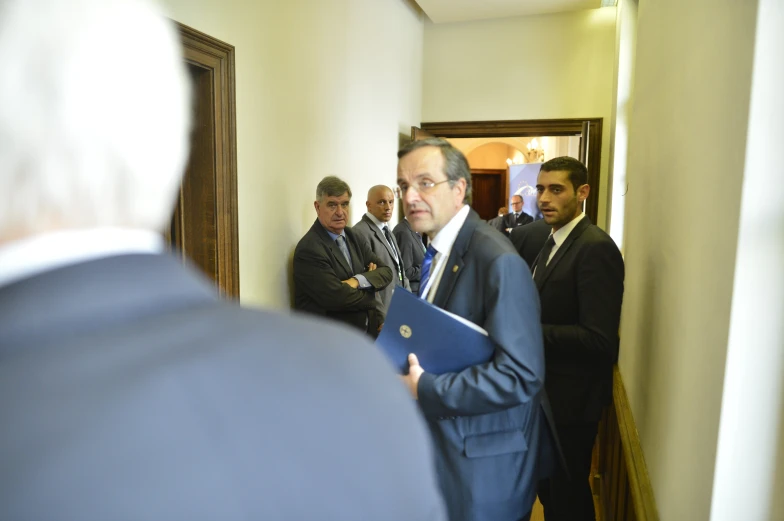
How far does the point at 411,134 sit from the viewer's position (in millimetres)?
5902

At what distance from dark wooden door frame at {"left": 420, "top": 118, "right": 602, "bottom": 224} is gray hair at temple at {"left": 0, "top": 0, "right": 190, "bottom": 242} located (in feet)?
17.5

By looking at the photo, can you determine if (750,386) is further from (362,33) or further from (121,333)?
(362,33)

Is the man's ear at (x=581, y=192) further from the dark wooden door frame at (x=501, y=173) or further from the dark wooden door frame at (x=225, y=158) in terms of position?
the dark wooden door frame at (x=501, y=173)

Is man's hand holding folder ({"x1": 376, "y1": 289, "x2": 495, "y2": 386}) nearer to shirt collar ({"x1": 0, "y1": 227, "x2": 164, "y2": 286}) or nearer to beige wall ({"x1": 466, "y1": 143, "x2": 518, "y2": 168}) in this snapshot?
shirt collar ({"x1": 0, "y1": 227, "x2": 164, "y2": 286})

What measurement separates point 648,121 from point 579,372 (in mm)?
1114

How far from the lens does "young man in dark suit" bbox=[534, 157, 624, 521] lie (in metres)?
2.00

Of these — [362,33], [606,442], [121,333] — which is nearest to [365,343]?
[121,333]

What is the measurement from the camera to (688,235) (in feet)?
4.31

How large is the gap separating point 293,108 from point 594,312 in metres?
2.32

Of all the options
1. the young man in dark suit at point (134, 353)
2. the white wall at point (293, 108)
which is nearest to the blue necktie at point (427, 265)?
the young man in dark suit at point (134, 353)

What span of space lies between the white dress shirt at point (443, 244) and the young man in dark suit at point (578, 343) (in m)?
0.63

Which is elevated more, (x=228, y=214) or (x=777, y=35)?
(x=777, y=35)

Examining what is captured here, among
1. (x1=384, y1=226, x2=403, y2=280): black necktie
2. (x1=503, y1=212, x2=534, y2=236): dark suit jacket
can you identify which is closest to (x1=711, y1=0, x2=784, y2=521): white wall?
(x1=384, y1=226, x2=403, y2=280): black necktie

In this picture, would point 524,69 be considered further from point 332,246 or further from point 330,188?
point 332,246
